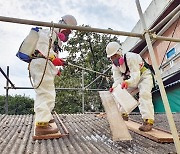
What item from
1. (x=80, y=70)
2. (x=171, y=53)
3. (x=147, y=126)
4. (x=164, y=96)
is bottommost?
(x=147, y=126)

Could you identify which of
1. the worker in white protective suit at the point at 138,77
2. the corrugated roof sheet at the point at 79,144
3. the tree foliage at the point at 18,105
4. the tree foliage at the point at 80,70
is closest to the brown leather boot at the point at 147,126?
the worker in white protective suit at the point at 138,77

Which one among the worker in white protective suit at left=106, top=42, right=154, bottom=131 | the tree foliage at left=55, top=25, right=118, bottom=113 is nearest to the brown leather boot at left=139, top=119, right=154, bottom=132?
the worker in white protective suit at left=106, top=42, right=154, bottom=131

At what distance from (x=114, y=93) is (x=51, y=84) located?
0.75 m

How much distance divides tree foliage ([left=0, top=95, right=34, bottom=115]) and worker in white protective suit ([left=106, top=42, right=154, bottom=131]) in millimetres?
12330

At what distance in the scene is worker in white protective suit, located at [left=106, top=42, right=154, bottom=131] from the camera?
10.6 ft

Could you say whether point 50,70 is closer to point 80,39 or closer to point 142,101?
point 142,101

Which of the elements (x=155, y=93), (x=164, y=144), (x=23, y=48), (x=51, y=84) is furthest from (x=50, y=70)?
(x=155, y=93)

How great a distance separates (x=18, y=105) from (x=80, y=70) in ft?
13.8

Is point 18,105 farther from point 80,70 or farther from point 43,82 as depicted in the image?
point 43,82

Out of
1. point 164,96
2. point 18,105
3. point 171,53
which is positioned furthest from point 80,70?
point 164,96

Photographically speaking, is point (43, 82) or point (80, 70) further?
point (80, 70)

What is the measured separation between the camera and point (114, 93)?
3152 mm

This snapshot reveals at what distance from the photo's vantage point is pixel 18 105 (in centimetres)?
1562

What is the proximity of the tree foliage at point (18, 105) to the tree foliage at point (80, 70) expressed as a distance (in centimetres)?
264
